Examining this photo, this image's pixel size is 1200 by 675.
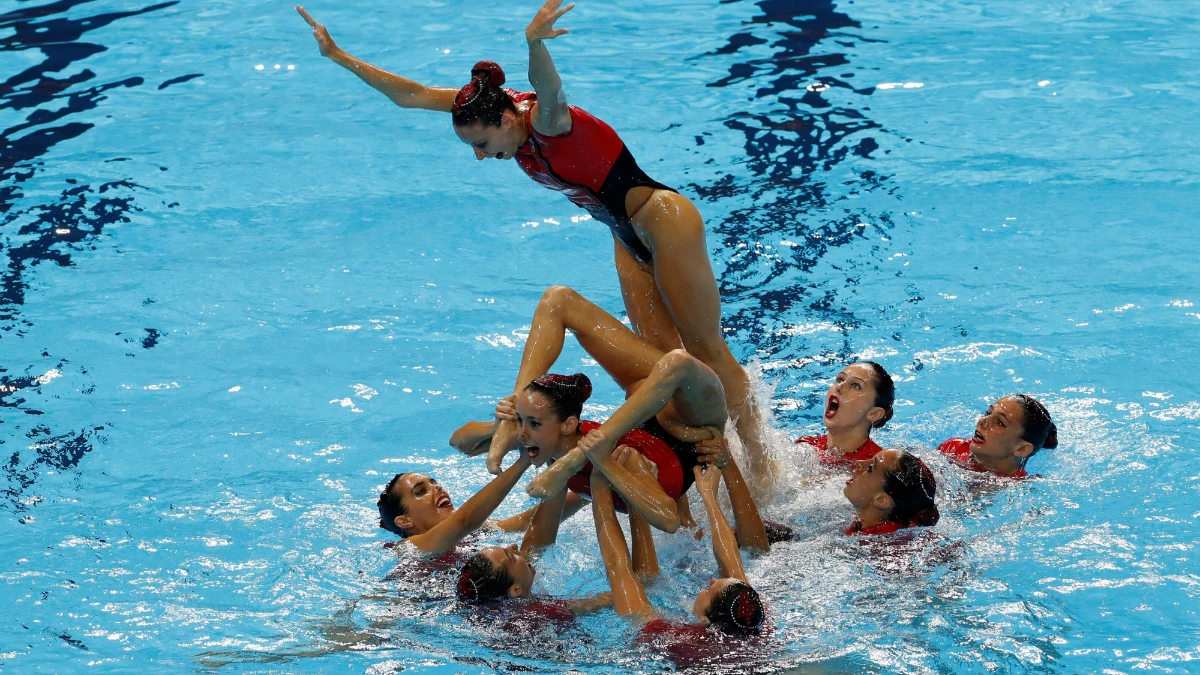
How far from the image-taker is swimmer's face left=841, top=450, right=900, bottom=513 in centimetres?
530

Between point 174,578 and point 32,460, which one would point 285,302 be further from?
point 174,578

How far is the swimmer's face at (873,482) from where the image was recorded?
209 inches

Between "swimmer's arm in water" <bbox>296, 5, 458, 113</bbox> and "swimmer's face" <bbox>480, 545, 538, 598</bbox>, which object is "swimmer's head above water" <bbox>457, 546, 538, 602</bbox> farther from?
"swimmer's arm in water" <bbox>296, 5, 458, 113</bbox>

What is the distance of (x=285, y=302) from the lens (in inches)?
298

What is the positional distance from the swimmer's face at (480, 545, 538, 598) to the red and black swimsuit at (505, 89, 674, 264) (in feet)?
4.70

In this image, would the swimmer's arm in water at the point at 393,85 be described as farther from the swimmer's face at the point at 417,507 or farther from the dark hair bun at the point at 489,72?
the swimmer's face at the point at 417,507

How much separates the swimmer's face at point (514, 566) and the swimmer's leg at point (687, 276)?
116 cm

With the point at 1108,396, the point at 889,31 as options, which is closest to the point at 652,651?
the point at 1108,396

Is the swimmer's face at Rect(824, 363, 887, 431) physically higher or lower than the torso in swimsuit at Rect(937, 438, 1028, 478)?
higher

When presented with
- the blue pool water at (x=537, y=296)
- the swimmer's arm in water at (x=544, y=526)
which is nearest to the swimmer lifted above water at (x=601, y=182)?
the swimmer's arm in water at (x=544, y=526)

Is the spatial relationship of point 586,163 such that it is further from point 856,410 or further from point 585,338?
point 856,410

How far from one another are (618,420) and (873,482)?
1.32m

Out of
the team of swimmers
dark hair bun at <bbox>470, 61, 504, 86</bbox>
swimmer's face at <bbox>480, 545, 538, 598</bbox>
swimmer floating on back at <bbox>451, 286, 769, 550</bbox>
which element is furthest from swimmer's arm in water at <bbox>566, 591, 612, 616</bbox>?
dark hair bun at <bbox>470, 61, 504, 86</bbox>

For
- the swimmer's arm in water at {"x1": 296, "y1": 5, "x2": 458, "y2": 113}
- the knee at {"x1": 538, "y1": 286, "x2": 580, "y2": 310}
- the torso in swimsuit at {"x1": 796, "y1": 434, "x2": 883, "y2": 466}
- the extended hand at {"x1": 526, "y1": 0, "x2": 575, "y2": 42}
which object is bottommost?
the torso in swimsuit at {"x1": 796, "y1": 434, "x2": 883, "y2": 466}
